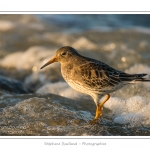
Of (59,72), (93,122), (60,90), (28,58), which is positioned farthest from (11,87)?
(93,122)

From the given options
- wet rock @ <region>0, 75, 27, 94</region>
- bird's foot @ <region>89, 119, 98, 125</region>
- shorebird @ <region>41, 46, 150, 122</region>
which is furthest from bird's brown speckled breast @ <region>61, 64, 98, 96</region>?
wet rock @ <region>0, 75, 27, 94</region>

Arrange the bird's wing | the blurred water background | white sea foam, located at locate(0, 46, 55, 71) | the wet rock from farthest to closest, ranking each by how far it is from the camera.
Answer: white sea foam, located at locate(0, 46, 55, 71), the wet rock, the blurred water background, the bird's wing

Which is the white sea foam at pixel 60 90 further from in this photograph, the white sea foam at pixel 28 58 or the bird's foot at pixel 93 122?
the bird's foot at pixel 93 122

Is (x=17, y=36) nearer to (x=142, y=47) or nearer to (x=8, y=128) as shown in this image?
(x=142, y=47)

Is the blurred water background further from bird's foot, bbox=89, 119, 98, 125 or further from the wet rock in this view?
bird's foot, bbox=89, 119, 98, 125

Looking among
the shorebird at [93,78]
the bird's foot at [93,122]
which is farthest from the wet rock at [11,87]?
the bird's foot at [93,122]

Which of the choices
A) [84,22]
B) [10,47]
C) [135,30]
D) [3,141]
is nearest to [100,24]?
[84,22]
